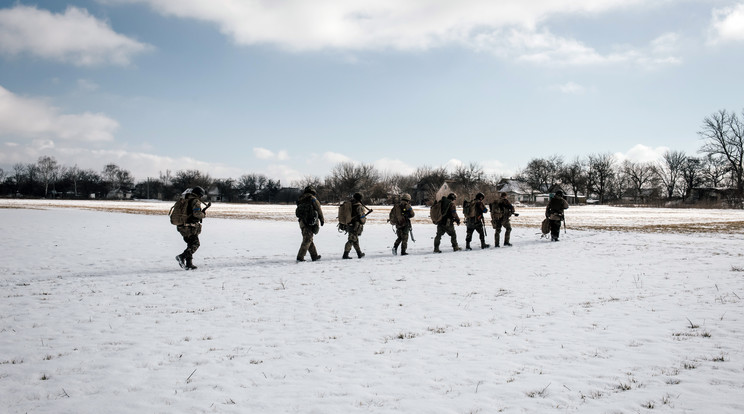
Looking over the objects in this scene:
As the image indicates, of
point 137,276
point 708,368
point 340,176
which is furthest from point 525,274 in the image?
point 340,176

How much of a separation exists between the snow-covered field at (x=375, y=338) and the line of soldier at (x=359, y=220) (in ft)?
3.89

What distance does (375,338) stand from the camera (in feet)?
18.4

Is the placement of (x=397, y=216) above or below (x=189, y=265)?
above

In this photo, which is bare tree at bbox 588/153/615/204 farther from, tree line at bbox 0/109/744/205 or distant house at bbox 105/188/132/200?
distant house at bbox 105/188/132/200

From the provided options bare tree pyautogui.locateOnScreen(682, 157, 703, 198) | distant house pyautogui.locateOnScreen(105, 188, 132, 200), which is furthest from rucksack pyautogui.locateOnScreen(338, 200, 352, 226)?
distant house pyautogui.locateOnScreen(105, 188, 132, 200)

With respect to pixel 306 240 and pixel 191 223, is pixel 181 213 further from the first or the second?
pixel 306 240

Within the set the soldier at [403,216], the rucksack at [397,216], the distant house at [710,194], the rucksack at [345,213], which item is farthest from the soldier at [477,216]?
the distant house at [710,194]

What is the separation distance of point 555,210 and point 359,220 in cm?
905

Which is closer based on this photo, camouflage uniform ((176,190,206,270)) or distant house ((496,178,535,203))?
camouflage uniform ((176,190,206,270))

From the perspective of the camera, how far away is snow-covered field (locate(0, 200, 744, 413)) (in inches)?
152

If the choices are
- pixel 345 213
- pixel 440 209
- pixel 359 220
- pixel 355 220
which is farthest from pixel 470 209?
pixel 345 213

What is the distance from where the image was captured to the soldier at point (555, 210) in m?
17.0

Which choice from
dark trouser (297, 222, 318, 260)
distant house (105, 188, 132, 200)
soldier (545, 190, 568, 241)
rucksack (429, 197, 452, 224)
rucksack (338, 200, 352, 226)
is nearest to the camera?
dark trouser (297, 222, 318, 260)

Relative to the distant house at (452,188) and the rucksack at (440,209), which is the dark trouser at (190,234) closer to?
the rucksack at (440,209)
